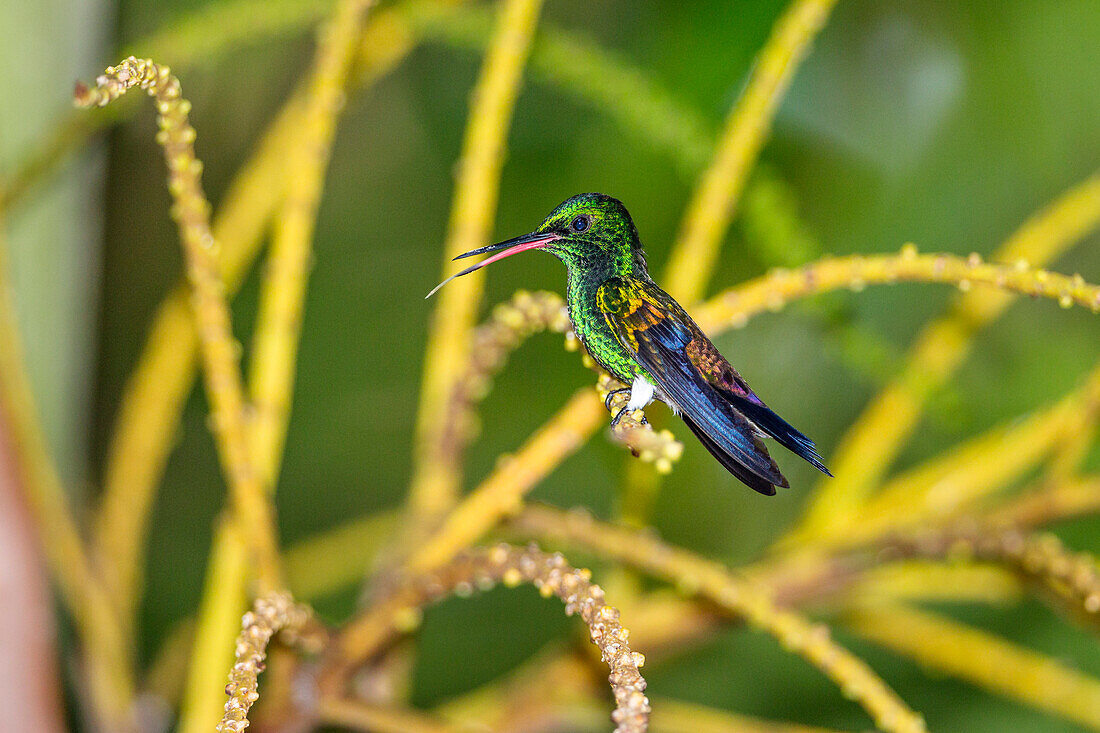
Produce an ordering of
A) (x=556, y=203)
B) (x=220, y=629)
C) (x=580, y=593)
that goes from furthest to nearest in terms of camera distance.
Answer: (x=556, y=203)
(x=220, y=629)
(x=580, y=593)

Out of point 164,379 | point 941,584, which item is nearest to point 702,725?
point 941,584

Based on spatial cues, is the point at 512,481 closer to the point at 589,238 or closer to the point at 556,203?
the point at 589,238

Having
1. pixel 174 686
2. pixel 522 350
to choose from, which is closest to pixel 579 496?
pixel 522 350

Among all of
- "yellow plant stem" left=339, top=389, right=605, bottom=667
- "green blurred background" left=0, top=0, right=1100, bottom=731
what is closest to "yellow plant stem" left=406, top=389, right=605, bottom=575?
"yellow plant stem" left=339, top=389, right=605, bottom=667

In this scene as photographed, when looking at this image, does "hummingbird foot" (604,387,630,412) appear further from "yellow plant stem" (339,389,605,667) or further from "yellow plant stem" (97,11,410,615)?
"yellow plant stem" (97,11,410,615)

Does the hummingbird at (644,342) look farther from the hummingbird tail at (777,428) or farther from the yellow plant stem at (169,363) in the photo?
the yellow plant stem at (169,363)

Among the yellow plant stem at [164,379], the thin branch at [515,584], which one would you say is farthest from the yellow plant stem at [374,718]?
the yellow plant stem at [164,379]
